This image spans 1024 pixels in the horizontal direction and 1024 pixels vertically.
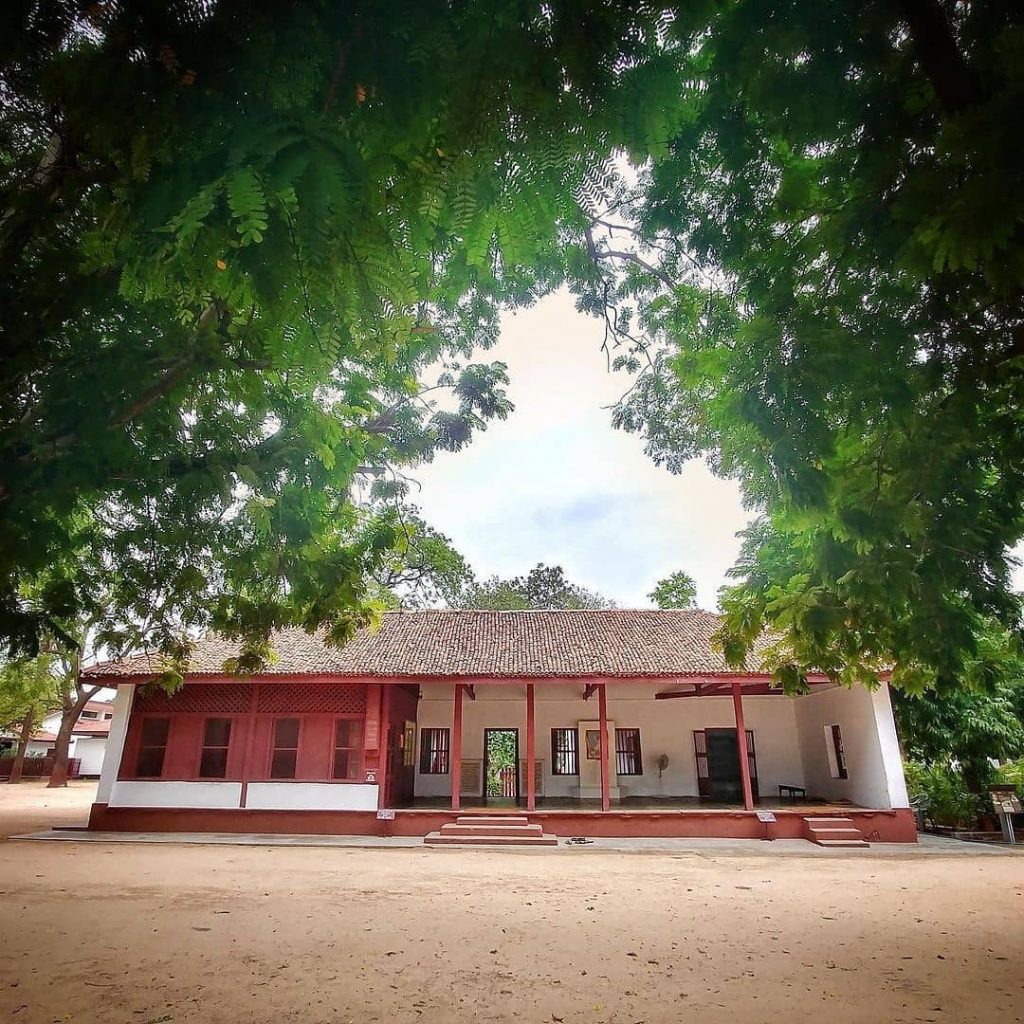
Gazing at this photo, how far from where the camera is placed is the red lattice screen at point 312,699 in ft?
47.0

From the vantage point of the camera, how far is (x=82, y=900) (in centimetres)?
729

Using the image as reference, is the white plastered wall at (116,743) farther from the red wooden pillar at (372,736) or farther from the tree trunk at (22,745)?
the tree trunk at (22,745)

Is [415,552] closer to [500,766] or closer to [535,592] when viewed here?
[500,766]

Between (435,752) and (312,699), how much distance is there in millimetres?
4382

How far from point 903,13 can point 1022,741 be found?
17093 millimetres

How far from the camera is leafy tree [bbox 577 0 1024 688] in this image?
2.44 metres

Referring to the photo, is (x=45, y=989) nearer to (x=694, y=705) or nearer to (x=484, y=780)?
(x=484, y=780)

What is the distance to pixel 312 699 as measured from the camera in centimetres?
1446

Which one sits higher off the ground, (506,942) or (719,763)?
(719,763)

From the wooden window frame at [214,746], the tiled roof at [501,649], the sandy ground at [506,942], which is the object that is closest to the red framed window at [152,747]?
the wooden window frame at [214,746]

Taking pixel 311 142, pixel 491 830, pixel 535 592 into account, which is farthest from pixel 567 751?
pixel 535 592

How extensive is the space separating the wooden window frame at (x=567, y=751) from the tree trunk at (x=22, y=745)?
81.0 ft

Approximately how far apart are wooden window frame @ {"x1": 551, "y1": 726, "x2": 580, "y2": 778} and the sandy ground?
6.88m

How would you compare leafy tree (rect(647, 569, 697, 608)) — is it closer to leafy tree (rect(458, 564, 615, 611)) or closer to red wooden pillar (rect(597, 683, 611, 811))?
leafy tree (rect(458, 564, 615, 611))
